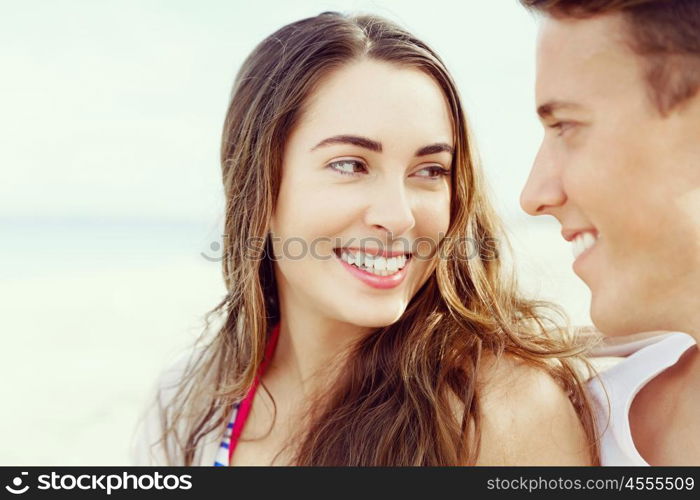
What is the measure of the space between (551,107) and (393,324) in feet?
4.65

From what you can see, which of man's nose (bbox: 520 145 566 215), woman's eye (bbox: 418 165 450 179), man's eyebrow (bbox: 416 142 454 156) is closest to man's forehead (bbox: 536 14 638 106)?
man's nose (bbox: 520 145 566 215)

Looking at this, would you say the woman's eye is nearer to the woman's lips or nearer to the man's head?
the woman's lips

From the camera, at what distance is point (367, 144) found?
2.81m

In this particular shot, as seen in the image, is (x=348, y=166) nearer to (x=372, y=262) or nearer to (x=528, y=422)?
(x=372, y=262)

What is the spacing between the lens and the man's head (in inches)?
81.5

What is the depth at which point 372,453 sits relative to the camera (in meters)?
2.88

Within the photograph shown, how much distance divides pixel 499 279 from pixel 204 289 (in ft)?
33.8

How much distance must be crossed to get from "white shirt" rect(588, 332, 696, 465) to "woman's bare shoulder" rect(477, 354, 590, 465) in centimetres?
10

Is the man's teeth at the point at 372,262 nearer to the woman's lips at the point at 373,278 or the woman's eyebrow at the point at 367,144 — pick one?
the woman's lips at the point at 373,278

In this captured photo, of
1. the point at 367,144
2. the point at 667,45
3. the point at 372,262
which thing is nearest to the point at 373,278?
the point at 372,262

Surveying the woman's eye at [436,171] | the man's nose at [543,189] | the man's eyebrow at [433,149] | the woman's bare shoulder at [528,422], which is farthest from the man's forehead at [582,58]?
the woman's bare shoulder at [528,422]

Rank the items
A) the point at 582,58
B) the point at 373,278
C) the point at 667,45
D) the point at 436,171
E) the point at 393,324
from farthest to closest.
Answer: the point at 393,324, the point at 436,171, the point at 373,278, the point at 582,58, the point at 667,45
